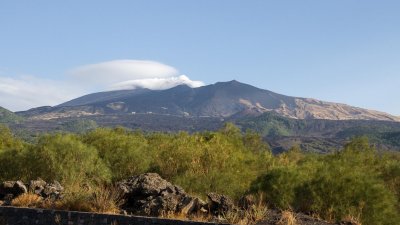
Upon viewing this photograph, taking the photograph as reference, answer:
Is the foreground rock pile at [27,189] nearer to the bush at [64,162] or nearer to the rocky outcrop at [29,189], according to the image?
the rocky outcrop at [29,189]

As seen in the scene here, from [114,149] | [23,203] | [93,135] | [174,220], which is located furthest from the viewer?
[93,135]

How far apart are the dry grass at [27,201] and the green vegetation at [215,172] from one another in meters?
3.34

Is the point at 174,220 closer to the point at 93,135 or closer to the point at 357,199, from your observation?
the point at 357,199

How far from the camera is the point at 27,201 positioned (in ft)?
66.5

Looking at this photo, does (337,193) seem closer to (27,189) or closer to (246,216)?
(246,216)

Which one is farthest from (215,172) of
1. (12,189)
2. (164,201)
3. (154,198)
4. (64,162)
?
(164,201)

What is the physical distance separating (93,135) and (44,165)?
464 inches

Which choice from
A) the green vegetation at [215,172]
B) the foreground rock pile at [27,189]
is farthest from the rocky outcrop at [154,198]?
the green vegetation at [215,172]

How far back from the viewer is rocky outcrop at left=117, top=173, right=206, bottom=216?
17.7 m

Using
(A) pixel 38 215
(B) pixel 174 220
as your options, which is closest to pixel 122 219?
(B) pixel 174 220

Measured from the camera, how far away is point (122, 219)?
1594 centimetres

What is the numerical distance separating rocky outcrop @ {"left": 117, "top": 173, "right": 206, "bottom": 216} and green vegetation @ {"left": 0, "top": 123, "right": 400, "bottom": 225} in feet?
16.9

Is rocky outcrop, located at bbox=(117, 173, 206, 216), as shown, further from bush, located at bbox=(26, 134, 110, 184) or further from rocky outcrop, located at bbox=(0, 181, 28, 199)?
bush, located at bbox=(26, 134, 110, 184)

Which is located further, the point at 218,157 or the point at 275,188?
the point at 218,157
